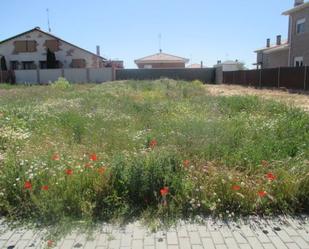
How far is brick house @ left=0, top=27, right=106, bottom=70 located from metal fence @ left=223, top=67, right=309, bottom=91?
17.1 meters

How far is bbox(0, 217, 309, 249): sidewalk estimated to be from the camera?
9.06ft

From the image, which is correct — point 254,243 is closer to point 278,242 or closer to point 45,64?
point 278,242

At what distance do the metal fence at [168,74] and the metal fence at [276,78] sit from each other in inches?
129

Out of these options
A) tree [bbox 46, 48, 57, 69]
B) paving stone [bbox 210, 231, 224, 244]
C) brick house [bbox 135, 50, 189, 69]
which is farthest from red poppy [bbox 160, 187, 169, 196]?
brick house [bbox 135, 50, 189, 69]

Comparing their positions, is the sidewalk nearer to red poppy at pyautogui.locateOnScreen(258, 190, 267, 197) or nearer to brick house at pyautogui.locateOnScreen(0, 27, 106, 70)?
red poppy at pyautogui.locateOnScreen(258, 190, 267, 197)

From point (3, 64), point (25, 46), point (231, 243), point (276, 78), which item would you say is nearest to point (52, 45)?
point (25, 46)

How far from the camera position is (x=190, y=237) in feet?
9.47

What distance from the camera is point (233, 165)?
4145mm

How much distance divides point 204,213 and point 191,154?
129 cm

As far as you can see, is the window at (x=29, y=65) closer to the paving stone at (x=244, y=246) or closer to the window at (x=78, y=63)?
the window at (x=78, y=63)

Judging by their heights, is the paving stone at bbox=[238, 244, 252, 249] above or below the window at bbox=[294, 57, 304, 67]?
below

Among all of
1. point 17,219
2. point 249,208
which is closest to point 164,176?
point 249,208

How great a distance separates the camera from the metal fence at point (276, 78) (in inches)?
711

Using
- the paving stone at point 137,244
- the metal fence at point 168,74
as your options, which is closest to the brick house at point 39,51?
the metal fence at point 168,74
